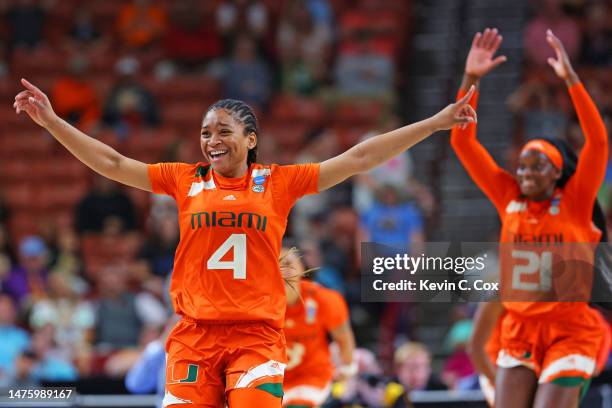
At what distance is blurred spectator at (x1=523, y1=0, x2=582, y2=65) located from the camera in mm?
14555

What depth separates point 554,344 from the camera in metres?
6.86

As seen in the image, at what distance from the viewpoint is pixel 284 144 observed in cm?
1444

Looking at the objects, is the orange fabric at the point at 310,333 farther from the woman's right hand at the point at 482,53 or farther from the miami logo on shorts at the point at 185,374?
the miami logo on shorts at the point at 185,374

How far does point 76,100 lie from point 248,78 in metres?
2.30

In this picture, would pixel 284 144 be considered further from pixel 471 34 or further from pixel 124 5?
pixel 124 5

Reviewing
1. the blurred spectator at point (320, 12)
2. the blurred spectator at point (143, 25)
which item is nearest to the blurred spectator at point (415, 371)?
the blurred spectator at point (320, 12)

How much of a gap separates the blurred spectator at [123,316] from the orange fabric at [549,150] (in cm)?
568

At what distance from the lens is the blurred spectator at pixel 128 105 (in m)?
15.0

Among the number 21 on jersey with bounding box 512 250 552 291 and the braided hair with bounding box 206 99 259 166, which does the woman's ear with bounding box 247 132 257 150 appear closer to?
the braided hair with bounding box 206 99 259 166

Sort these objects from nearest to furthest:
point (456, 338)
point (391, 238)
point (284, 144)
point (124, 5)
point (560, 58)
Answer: point (560, 58), point (456, 338), point (391, 238), point (284, 144), point (124, 5)

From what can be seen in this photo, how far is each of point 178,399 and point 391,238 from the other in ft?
22.7

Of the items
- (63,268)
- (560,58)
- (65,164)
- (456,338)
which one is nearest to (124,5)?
(65,164)

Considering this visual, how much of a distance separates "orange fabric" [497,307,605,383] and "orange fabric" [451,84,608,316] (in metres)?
0.09

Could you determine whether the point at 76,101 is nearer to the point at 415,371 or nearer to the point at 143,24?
the point at 143,24
